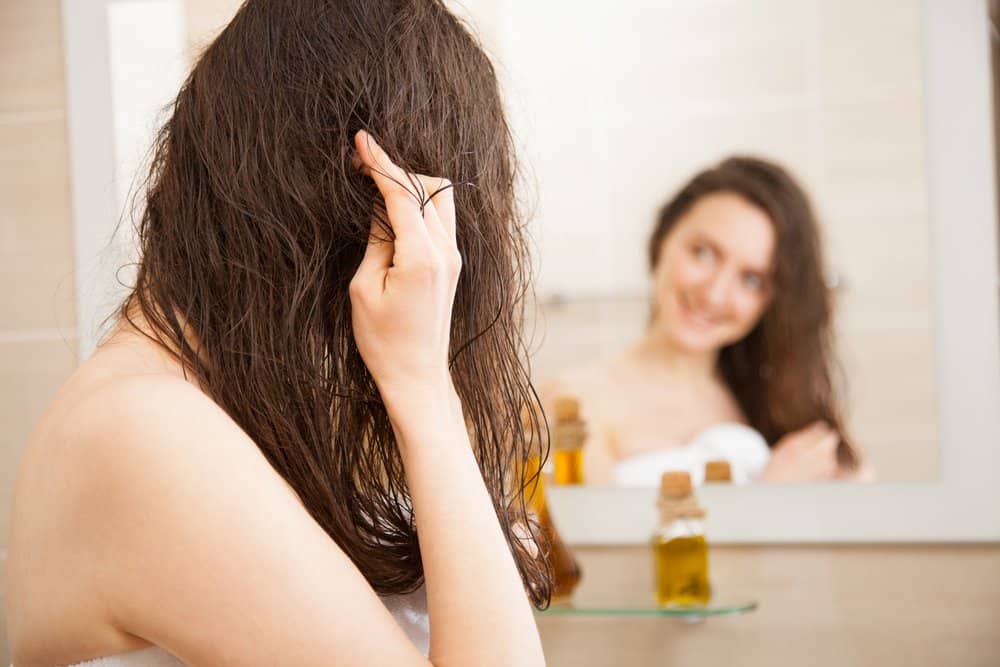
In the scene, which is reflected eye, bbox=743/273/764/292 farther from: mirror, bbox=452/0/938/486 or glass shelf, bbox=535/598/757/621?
glass shelf, bbox=535/598/757/621

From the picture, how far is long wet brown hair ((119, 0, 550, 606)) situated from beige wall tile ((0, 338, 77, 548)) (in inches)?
30.3

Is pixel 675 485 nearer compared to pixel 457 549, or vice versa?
pixel 457 549

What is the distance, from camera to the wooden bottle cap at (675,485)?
1.11 metres

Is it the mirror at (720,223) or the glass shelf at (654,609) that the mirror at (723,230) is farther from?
the glass shelf at (654,609)

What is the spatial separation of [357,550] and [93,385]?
19 cm

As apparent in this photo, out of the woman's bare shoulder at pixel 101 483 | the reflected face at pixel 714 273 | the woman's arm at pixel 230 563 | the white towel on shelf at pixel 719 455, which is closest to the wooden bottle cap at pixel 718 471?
the white towel on shelf at pixel 719 455

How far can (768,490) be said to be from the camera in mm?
1146

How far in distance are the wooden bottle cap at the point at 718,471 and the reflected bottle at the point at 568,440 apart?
5.7 inches

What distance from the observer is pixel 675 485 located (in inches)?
43.9

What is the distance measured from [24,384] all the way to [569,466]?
733 mm

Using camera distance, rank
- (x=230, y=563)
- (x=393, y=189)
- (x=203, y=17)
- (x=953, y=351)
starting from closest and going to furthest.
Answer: (x=230, y=563)
(x=393, y=189)
(x=953, y=351)
(x=203, y=17)

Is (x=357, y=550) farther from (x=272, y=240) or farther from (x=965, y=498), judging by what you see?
(x=965, y=498)

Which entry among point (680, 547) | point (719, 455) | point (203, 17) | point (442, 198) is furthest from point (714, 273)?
point (203, 17)

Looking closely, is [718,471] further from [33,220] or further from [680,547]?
[33,220]
